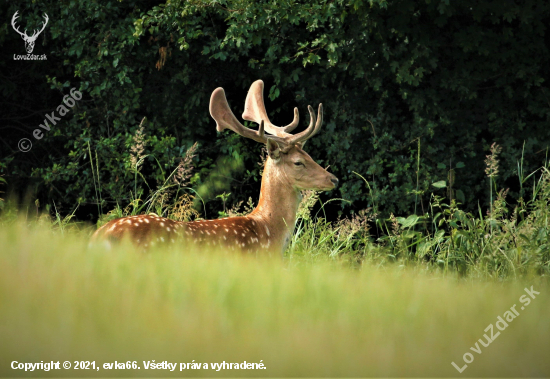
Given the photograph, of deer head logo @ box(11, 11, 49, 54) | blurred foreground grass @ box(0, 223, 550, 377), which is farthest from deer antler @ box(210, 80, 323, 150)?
deer head logo @ box(11, 11, 49, 54)

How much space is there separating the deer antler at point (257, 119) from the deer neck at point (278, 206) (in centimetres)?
23

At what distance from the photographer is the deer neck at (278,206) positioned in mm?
4840

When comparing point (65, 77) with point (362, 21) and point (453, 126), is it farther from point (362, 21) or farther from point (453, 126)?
point (453, 126)

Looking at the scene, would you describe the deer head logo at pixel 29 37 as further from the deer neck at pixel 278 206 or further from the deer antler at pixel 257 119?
the deer neck at pixel 278 206

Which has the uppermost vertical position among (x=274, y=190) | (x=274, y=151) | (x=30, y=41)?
(x=30, y=41)

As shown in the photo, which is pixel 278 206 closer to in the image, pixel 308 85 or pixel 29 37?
pixel 308 85

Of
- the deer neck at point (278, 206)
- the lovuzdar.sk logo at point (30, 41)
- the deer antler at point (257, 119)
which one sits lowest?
the deer neck at point (278, 206)

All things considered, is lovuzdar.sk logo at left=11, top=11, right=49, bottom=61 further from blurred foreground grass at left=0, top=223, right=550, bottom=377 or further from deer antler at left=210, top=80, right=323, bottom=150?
blurred foreground grass at left=0, top=223, right=550, bottom=377

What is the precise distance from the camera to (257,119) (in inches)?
227

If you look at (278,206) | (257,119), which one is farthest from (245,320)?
(257,119)

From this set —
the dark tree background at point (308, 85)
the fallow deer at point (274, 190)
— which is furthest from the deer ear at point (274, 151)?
the dark tree background at point (308, 85)

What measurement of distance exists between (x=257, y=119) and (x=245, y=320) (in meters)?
4.06

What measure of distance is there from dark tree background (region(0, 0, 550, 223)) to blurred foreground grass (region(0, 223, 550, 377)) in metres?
4.95

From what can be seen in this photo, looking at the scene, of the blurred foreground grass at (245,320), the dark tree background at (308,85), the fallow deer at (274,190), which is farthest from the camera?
the dark tree background at (308,85)
